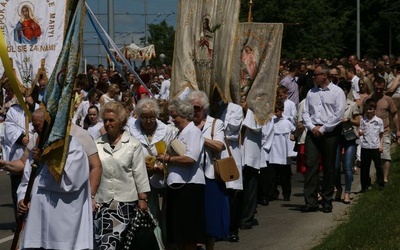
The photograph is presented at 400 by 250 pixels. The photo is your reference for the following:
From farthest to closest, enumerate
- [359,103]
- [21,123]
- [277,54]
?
[359,103] < [277,54] < [21,123]

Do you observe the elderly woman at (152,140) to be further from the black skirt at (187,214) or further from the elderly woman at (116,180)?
the elderly woman at (116,180)

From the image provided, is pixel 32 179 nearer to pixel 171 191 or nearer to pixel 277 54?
pixel 171 191

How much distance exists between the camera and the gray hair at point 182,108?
1100cm

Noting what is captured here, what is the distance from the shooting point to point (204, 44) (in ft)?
44.4

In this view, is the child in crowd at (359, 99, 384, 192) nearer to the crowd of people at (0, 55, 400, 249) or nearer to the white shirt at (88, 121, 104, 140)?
the crowd of people at (0, 55, 400, 249)

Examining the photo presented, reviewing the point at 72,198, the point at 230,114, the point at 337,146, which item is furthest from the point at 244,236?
the point at 72,198

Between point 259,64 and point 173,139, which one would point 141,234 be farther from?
point 259,64

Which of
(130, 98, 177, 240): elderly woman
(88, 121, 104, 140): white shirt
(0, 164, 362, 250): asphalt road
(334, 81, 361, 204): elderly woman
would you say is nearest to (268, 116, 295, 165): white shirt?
(0, 164, 362, 250): asphalt road

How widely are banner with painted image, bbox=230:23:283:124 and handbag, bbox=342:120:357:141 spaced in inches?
87.5

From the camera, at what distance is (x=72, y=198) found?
28.7 ft

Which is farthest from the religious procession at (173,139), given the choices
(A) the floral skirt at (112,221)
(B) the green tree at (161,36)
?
(B) the green tree at (161,36)

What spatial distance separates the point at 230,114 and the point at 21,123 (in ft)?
9.43

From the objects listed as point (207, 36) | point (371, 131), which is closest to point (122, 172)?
point (207, 36)

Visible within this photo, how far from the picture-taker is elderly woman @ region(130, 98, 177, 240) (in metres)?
11.1
